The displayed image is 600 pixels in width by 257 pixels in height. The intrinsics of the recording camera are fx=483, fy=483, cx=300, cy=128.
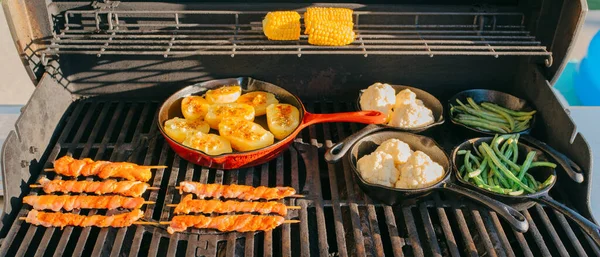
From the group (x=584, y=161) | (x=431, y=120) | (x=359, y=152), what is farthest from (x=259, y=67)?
(x=584, y=161)

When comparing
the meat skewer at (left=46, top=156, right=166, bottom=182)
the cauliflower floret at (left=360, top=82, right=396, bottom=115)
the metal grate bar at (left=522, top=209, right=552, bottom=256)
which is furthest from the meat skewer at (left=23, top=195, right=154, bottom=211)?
the metal grate bar at (left=522, top=209, right=552, bottom=256)

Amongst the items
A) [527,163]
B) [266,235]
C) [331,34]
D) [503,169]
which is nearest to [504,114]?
[527,163]

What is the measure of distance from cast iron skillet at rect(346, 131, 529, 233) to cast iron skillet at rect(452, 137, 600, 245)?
0.12 meters

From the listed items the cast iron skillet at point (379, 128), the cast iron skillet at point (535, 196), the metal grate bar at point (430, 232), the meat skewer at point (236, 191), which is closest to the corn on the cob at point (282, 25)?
the cast iron skillet at point (379, 128)

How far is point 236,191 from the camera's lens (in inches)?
144

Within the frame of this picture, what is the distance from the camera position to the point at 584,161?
3625 millimetres

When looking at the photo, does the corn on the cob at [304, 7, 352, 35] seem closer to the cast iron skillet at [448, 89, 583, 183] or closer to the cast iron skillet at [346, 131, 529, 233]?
the cast iron skillet at [346, 131, 529, 233]

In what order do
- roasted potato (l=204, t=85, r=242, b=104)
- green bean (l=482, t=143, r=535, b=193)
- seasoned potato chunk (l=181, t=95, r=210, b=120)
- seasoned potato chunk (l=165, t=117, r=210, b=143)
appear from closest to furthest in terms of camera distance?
green bean (l=482, t=143, r=535, b=193)
seasoned potato chunk (l=165, t=117, r=210, b=143)
seasoned potato chunk (l=181, t=95, r=210, b=120)
roasted potato (l=204, t=85, r=242, b=104)

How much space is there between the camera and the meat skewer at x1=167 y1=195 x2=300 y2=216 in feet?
11.6

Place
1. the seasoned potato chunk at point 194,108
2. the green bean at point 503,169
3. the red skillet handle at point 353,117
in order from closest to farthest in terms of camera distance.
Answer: the green bean at point 503,169 < the red skillet handle at point 353,117 < the seasoned potato chunk at point 194,108

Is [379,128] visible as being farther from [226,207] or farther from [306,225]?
[226,207]

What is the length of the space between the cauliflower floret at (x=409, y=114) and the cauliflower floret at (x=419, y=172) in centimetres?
47

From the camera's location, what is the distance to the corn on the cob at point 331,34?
393cm

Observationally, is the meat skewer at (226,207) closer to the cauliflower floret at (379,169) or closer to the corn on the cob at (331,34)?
the cauliflower floret at (379,169)
